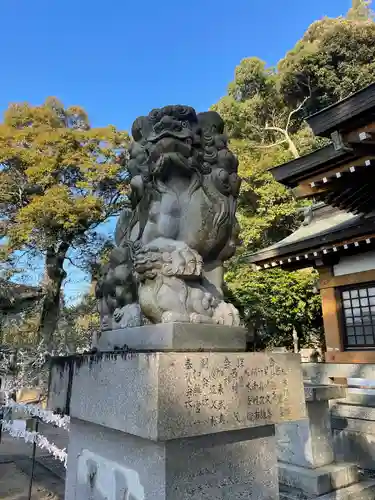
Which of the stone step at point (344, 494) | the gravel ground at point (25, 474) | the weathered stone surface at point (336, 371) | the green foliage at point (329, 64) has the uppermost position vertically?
the green foliage at point (329, 64)

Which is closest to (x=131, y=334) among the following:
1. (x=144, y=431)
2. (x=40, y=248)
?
(x=144, y=431)

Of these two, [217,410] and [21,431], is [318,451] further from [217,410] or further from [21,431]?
[21,431]

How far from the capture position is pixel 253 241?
1463 centimetres

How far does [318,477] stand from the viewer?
12.1 feet

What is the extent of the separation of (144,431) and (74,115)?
1513 cm

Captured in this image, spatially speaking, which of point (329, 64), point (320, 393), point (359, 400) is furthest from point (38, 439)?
point (329, 64)

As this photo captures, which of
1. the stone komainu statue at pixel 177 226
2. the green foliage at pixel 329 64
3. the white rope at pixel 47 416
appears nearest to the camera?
the stone komainu statue at pixel 177 226

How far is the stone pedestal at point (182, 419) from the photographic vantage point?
5.29ft

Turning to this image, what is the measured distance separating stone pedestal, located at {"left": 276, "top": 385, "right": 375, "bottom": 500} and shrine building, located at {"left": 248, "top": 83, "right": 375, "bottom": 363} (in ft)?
10.4

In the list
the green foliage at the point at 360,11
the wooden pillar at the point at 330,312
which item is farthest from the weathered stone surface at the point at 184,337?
the green foliage at the point at 360,11

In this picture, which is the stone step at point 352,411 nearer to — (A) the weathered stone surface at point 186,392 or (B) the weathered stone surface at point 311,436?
(B) the weathered stone surface at point 311,436

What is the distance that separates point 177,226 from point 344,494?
3.42 meters

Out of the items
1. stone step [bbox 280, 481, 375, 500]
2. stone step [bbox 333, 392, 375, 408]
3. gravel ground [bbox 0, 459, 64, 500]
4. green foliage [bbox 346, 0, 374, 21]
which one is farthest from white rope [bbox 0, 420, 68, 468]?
green foliage [bbox 346, 0, 374, 21]

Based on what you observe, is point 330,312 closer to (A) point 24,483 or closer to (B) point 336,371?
(B) point 336,371
